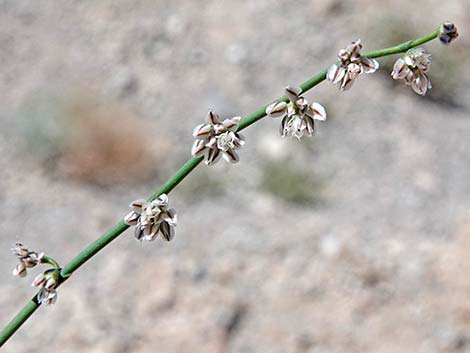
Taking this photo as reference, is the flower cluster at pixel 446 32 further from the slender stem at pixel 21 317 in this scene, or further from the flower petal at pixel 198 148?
the slender stem at pixel 21 317

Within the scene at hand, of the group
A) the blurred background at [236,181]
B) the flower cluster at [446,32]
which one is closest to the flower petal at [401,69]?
the flower cluster at [446,32]

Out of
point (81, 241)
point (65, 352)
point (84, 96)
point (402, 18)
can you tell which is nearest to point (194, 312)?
point (65, 352)

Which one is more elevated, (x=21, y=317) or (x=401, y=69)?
(x=401, y=69)

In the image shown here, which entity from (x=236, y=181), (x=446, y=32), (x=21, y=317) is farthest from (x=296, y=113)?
(x=236, y=181)

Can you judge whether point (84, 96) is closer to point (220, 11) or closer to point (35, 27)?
point (35, 27)

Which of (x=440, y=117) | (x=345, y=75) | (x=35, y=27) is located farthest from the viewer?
(x=35, y=27)

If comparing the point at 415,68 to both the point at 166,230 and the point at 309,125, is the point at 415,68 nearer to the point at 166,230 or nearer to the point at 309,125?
the point at 309,125
